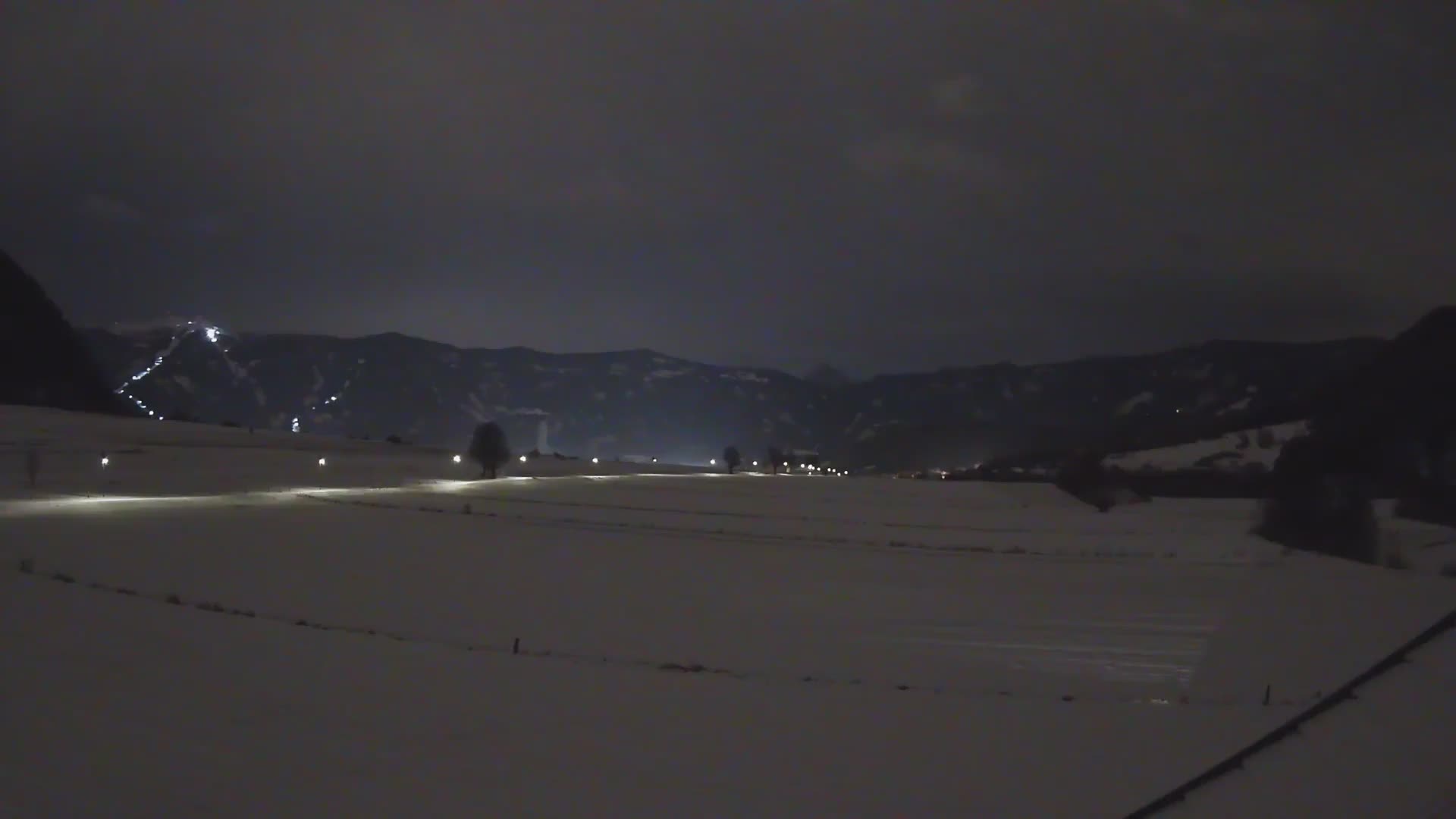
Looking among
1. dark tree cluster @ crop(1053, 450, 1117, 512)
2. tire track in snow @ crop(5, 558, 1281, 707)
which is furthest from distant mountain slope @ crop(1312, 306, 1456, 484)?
tire track in snow @ crop(5, 558, 1281, 707)

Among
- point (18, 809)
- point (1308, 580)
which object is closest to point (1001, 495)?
point (1308, 580)

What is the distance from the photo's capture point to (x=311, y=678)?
33.2ft

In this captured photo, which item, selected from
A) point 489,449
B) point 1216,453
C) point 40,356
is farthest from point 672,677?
point 40,356

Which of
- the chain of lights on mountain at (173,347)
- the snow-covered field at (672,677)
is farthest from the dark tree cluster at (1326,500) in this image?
the chain of lights on mountain at (173,347)

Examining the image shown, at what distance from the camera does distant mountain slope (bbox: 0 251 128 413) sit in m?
108

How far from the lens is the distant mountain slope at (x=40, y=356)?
107625mm

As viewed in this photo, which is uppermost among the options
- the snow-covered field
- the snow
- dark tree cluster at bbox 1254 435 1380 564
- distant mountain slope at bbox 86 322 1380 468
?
distant mountain slope at bbox 86 322 1380 468

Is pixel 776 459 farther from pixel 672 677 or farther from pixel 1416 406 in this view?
pixel 672 677

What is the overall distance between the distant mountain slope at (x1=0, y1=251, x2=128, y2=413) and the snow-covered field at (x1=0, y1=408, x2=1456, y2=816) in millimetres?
95112

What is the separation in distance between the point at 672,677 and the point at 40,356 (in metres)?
127

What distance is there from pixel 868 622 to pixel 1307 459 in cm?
2127

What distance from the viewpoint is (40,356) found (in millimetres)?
114625

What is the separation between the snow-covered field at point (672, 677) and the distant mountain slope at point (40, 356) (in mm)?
95112

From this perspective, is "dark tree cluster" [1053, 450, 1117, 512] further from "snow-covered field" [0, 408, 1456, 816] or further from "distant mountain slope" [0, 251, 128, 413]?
"distant mountain slope" [0, 251, 128, 413]
